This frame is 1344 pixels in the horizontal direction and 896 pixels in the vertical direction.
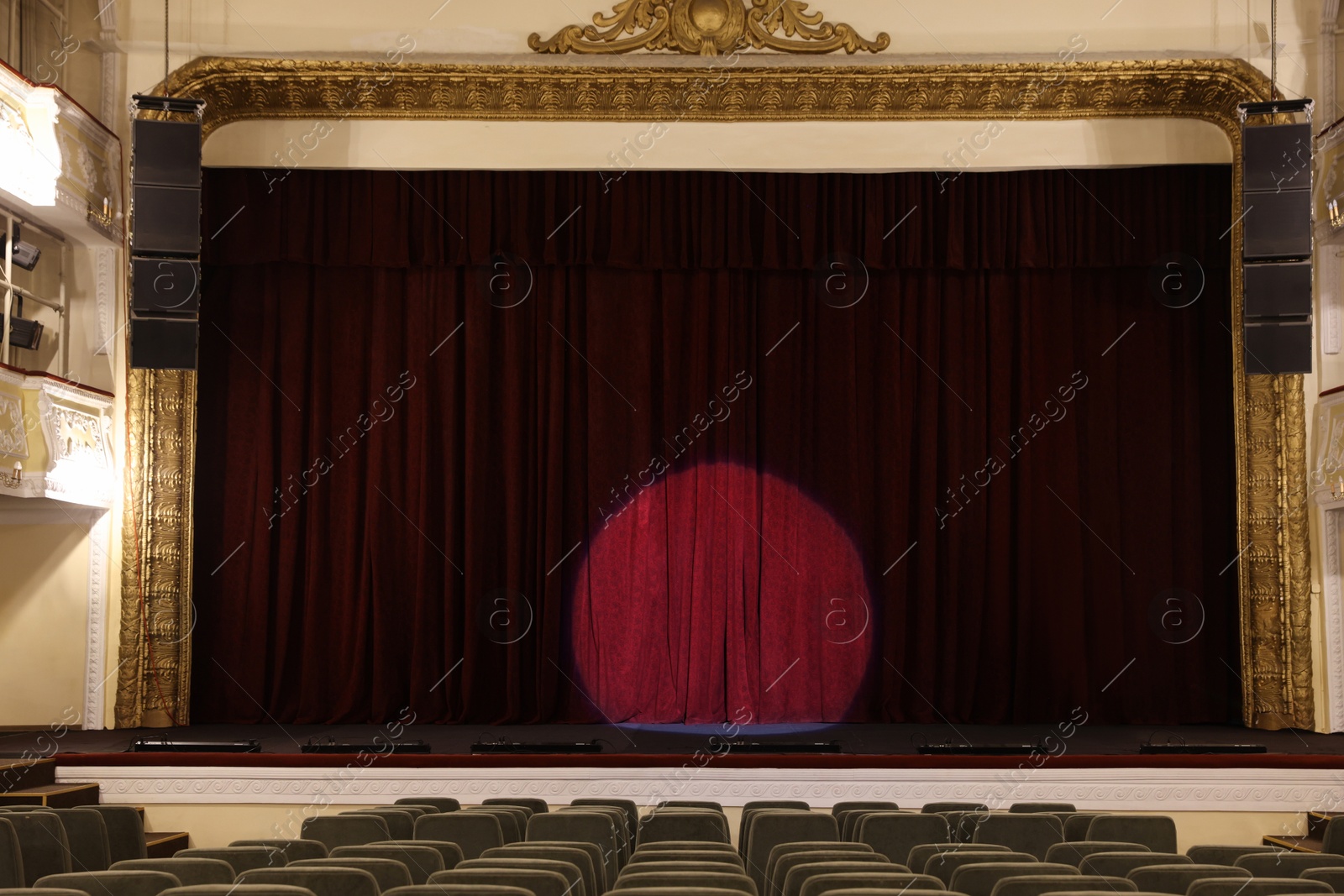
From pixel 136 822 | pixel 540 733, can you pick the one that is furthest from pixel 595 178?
pixel 136 822

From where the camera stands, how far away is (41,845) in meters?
4.43

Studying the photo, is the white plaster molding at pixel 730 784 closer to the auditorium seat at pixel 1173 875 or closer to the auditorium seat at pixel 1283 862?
the auditorium seat at pixel 1283 862

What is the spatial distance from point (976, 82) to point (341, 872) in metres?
8.44

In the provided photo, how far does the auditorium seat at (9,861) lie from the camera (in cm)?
397

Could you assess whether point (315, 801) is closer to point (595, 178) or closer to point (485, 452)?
point (485, 452)

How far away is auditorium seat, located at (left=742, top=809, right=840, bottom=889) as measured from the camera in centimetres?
464

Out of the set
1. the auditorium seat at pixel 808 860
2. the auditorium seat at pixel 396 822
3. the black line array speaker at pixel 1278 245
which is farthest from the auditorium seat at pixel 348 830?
the black line array speaker at pixel 1278 245

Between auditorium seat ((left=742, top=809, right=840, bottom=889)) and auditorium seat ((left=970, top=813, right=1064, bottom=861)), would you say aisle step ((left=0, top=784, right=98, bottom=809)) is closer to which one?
auditorium seat ((left=742, top=809, right=840, bottom=889))

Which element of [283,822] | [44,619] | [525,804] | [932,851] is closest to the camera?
[932,851]

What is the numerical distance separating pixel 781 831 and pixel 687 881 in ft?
5.71

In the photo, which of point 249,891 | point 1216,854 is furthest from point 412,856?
point 1216,854

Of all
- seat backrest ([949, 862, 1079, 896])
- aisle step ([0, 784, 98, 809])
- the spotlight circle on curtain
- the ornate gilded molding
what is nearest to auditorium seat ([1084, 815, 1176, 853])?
seat backrest ([949, 862, 1079, 896])

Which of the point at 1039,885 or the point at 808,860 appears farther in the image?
the point at 808,860

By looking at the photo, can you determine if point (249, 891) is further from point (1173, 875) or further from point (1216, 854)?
point (1216, 854)
